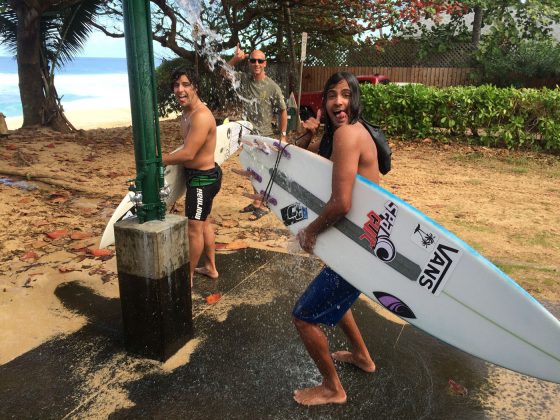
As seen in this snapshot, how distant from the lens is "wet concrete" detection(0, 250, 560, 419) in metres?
2.45

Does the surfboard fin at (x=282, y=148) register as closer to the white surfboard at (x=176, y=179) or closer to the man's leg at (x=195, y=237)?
the white surfboard at (x=176, y=179)

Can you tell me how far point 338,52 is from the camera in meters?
18.0

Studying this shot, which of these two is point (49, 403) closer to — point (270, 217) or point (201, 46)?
point (270, 217)

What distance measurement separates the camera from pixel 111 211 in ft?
18.8

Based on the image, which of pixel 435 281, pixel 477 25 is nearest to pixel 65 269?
pixel 435 281

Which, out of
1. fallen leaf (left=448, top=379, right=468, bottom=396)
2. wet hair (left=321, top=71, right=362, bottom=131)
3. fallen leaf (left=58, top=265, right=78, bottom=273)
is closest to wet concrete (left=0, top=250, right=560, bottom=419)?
fallen leaf (left=448, top=379, right=468, bottom=396)

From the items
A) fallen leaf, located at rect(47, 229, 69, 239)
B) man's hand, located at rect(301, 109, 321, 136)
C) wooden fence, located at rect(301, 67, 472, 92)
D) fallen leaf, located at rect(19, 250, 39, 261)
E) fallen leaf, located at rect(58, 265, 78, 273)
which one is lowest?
fallen leaf, located at rect(58, 265, 78, 273)

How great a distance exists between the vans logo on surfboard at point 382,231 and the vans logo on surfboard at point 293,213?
1.57ft

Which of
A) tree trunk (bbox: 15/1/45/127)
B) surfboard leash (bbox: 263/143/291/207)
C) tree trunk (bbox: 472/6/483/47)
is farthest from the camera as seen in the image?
tree trunk (bbox: 472/6/483/47)

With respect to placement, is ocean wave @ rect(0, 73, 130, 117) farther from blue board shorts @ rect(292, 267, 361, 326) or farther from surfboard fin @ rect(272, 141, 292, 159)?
blue board shorts @ rect(292, 267, 361, 326)

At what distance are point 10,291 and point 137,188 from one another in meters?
1.75

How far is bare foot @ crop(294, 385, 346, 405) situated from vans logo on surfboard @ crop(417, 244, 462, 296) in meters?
0.74

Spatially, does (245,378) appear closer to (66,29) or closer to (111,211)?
(111,211)

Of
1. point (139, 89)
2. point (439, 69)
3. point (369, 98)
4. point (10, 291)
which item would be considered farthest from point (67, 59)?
point (439, 69)
